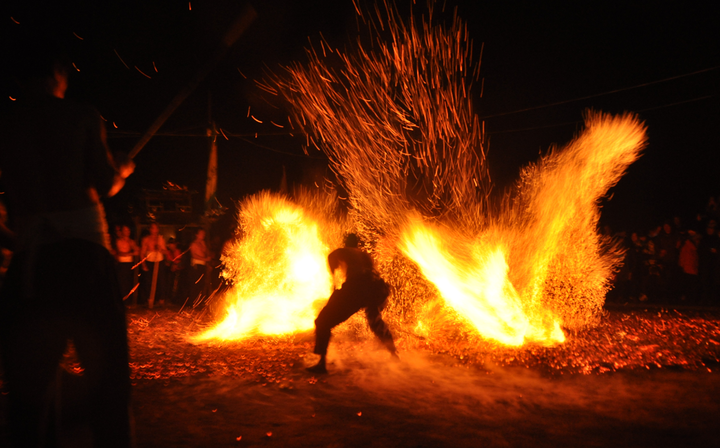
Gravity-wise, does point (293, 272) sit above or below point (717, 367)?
above

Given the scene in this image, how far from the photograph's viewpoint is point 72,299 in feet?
6.49

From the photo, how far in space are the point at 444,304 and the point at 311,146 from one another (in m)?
21.5

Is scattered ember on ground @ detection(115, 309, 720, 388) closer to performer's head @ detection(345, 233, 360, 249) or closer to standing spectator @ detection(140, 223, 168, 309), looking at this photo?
performer's head @ detection(345, 233, 360, 249)

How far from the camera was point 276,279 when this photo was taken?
8859mm

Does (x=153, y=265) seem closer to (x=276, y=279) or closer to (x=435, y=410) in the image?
(x=276, y=279)

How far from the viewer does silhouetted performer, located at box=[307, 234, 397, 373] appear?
5891 mm

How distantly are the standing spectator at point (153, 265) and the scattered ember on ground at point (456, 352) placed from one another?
103 inches

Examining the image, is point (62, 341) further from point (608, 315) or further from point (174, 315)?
point (608, 315)

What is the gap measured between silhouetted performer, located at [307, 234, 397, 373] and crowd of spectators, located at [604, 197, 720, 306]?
8500mm

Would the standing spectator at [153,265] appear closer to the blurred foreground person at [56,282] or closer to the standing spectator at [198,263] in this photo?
the standing spectator at [198,263]

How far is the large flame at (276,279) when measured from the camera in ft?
26.9

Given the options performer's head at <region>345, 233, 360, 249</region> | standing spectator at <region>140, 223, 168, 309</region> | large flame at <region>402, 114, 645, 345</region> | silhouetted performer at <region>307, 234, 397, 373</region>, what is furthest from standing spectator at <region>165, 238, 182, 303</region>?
silhouetted performer at <region>307, 234, 397, 373</region>

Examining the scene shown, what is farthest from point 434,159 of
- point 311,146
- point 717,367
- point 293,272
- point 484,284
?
point 311,146

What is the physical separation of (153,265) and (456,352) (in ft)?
25.1
